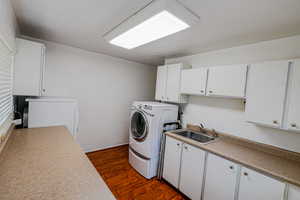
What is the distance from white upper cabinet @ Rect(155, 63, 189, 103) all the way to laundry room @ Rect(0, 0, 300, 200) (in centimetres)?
3

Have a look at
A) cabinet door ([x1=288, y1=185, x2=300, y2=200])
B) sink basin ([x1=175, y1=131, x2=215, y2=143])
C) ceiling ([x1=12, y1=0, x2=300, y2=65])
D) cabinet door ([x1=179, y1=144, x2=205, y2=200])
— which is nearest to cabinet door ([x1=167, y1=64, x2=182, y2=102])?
ceiling ([x1=12, y1=0, x2=300, y2=65])

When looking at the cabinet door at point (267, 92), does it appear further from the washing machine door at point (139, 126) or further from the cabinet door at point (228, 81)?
the washing machine door at point (139, 126)

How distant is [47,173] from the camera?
93 cm

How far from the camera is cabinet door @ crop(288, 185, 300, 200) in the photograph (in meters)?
1.13

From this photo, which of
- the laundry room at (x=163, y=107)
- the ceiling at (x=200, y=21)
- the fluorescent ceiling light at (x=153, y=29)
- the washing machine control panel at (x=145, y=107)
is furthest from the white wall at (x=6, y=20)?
the washing machine control panel at (x=145, y=107)

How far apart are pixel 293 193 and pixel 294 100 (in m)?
0.85

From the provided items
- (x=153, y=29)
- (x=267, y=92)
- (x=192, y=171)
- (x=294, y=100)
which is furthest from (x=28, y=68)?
(x=294, y=100)

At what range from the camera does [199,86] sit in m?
2.22

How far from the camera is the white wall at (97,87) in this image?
2.60 m

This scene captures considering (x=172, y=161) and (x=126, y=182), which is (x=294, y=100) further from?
(x=126, y=182)

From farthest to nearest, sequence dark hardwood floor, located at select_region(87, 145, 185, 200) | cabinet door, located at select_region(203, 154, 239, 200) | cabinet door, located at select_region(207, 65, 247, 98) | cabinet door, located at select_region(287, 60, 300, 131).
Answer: dark hardwood floor, located at select_region(87, 145, 185, 200) → cabinet door, located at select_region(207, 65, 247, 98) → cabinet door, located at select_region(203, 154, 239, 200) → cabinet door, located at select_region(287, 60, 300, 131)

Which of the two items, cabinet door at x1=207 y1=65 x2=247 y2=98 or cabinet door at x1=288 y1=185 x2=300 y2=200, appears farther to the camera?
cabinet door at x1=207 y1=65 x2=247 y2=98

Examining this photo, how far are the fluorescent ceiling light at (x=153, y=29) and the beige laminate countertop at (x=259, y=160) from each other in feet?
4.78

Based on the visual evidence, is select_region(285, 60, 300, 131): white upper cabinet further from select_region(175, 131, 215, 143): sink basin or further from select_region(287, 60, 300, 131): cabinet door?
select_region(175, 131, 215, 143): sink basin
